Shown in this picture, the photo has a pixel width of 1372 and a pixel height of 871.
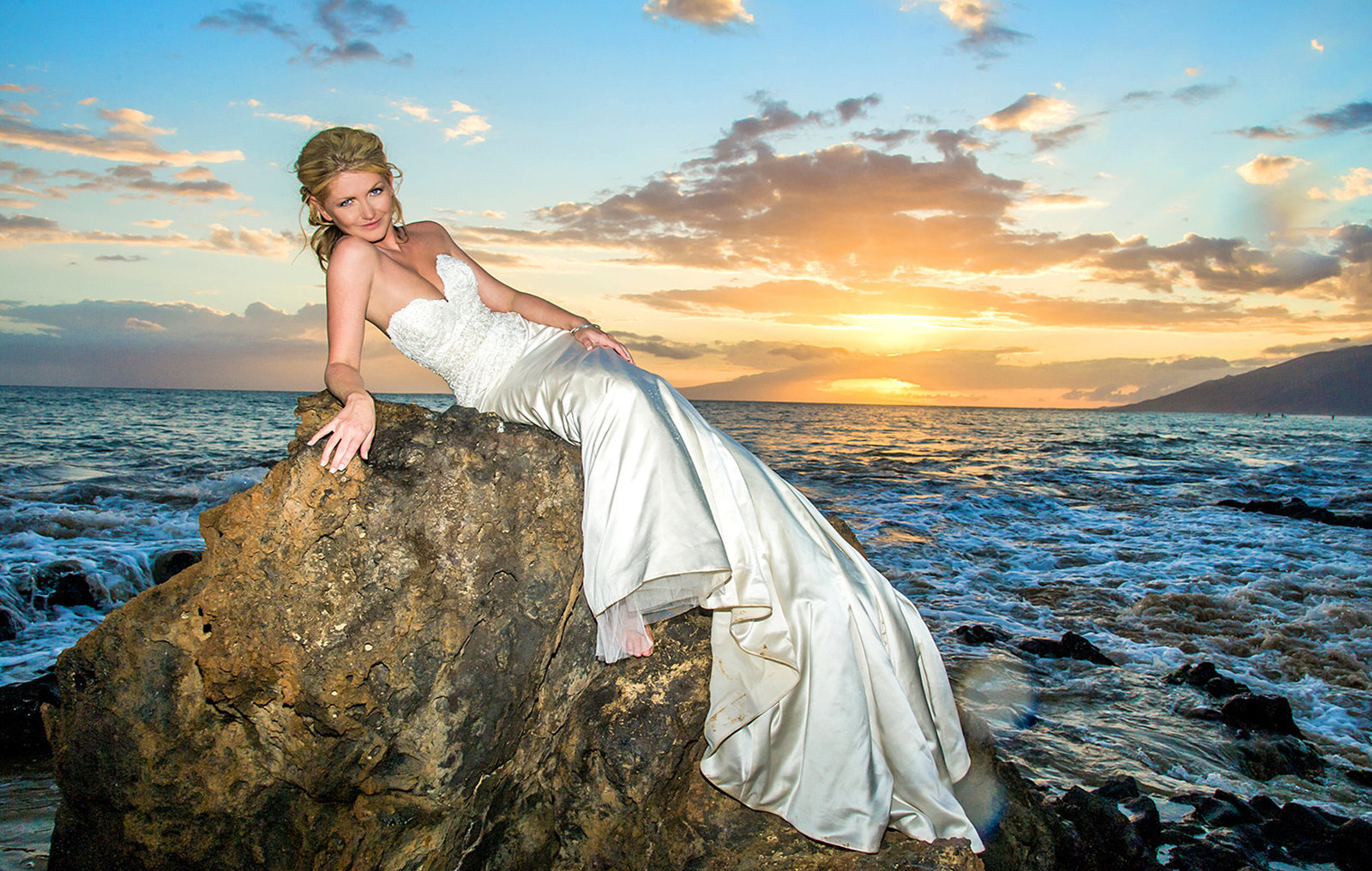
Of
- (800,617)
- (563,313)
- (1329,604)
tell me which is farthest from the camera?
(1329,604)

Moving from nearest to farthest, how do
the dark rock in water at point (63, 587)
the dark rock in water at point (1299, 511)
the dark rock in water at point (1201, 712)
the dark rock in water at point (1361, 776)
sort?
1. the dark rock in water at point (1361, 776)
2. the dark rock in water at point (1201, 712)
3. the dark rock in water at point (63, 587)
4. the dark rock in water at point (1299, 511)

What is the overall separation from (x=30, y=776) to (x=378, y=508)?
389 cm

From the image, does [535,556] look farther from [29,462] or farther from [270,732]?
[29,462]

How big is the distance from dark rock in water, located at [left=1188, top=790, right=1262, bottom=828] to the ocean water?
25 cm

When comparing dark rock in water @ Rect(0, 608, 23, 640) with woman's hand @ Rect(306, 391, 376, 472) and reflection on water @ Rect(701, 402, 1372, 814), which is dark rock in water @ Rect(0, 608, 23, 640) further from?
reflection on water @ Rect(701, 402, 1372, 814)

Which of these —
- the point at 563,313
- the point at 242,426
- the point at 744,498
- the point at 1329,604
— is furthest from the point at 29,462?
the point at 1329,604

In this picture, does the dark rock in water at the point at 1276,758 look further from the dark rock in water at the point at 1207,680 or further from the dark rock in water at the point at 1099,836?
the dark rock in water at the point at 1099,836

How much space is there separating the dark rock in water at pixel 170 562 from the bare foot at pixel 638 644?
325 inches

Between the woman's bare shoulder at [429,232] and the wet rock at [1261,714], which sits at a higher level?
the woman's bare shoulder at [429,232]

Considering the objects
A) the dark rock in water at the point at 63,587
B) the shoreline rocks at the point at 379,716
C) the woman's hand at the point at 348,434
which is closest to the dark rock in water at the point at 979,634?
the shoreline rocks at the point at 379,716

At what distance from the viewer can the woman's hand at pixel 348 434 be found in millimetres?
2756

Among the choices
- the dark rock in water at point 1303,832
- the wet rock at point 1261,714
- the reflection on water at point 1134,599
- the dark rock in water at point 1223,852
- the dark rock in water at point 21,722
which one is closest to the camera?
the dark rock in water at point 1223,852

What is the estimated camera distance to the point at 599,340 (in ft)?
12.8

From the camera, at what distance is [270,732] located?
8.73ft
